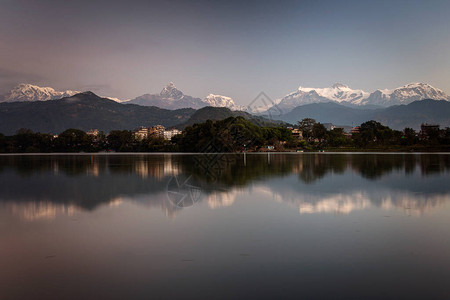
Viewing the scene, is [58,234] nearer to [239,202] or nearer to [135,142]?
[239,202]

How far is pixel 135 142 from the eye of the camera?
339 feet

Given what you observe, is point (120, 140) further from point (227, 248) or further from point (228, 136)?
point (227, 248)

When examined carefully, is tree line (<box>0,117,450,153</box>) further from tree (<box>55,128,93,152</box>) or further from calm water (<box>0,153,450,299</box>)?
calm water (<box>0,153,450,299</box>)

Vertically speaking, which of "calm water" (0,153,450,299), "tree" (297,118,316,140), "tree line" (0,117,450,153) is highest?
"tree" (297,118,316,140)

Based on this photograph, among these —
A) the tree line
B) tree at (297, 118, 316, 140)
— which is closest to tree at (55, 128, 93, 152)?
the tree line

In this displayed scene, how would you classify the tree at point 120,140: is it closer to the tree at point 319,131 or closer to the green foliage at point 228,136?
the green foliage at point 228,136

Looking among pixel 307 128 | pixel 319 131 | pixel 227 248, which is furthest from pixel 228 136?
pixel 227 248

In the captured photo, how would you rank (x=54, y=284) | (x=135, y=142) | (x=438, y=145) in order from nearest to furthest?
(x=54, y=284) < (x=438, y=145) < (x=135, y=142)

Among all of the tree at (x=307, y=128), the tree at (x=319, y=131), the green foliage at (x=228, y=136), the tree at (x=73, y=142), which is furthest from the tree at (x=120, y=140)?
the tree at (x=319, y=131)

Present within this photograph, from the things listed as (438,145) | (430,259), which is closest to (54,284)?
(430,259)

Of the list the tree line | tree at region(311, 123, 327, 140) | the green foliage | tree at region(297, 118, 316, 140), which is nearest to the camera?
the green foliage

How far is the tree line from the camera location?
244ft

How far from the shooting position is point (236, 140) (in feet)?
246

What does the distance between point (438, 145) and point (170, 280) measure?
8514 centimetres
